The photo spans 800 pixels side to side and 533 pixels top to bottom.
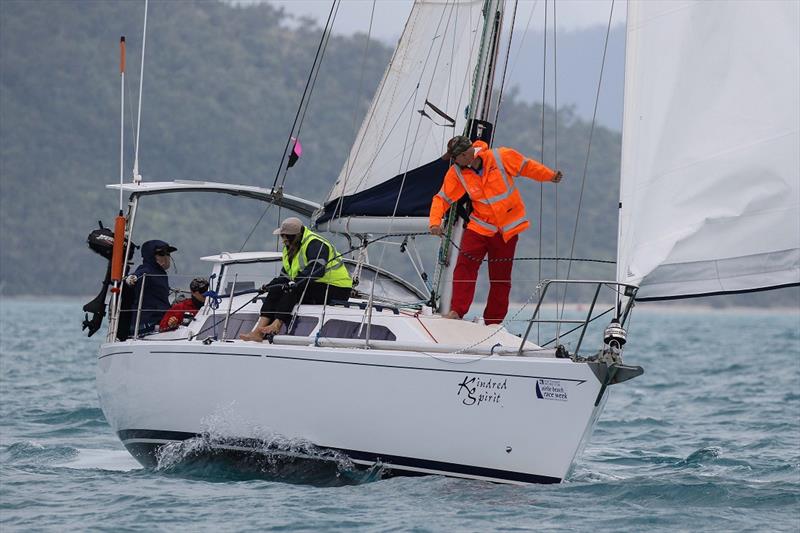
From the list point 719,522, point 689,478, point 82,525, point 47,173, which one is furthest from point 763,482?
point 47,173

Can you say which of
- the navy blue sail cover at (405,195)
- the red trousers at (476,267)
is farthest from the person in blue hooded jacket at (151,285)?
the red trousers at (476,267)

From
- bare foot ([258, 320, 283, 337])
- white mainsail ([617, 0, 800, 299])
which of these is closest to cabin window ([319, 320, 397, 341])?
bare foot ([258, 320, 283, 337])

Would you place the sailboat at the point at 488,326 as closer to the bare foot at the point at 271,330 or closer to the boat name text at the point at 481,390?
the boat name text at the point at 481,390

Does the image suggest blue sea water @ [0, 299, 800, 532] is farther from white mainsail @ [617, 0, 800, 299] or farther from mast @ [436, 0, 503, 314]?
mast @ [436, 0, 503, 314]

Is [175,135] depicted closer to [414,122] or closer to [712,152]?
[414,122]

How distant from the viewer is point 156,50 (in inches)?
3725

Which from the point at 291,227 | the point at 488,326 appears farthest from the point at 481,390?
the point at 291,227

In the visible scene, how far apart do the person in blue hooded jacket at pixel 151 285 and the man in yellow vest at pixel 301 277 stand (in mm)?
1258

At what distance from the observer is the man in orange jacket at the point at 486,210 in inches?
372

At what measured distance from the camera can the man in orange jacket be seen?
372 inches

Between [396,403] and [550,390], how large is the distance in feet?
3.20

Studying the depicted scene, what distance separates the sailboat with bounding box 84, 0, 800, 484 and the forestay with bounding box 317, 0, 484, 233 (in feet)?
0.07

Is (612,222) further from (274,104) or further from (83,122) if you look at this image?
(83,122)

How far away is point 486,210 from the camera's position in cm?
958
